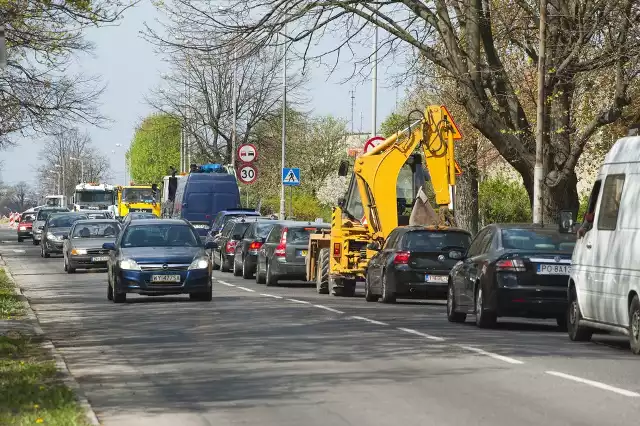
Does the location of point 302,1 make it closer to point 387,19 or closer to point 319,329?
point 387,19

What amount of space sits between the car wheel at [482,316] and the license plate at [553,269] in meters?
0.89

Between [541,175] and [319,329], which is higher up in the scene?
[541,175]

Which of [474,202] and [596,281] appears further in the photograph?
[474,202]

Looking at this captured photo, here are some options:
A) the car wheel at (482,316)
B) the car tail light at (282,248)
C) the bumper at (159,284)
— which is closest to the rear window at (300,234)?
A: the car tail light at (282,248)

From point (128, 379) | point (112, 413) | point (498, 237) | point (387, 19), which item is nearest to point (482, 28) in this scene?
point (387, 19)

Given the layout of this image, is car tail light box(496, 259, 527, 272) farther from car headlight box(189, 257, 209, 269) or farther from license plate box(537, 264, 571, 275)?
car headlight box(189, 257, 209, 269)

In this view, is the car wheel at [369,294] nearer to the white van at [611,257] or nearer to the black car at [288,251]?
the black car at [288,251]

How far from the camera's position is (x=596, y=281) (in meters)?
18.0

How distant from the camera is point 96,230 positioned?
148 feet

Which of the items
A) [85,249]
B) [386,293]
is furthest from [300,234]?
[386,293]

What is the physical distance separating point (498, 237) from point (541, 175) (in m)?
10.9

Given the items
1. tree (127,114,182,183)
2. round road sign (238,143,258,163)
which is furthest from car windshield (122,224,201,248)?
tree (127,114,182,183)

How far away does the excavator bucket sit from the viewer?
30.7m

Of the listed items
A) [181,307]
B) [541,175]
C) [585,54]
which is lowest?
[181,307]
